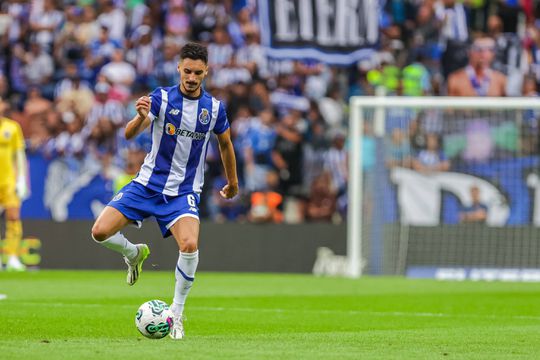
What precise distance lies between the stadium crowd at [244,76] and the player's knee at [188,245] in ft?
37.9

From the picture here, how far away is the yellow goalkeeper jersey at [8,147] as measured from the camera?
62.1ft

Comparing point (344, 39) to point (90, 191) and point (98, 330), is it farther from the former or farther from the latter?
point (98, 330)

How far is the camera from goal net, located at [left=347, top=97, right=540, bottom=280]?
794 inches

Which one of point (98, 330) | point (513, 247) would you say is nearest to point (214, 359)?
point (98, 330)

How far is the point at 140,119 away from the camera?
9062mm

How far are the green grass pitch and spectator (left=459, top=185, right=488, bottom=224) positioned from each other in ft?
5.89

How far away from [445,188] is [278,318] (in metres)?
9.75

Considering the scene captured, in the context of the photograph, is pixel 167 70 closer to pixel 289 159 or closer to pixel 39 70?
pixel 39 70

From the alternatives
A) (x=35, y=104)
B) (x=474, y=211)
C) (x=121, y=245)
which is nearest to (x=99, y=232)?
(x=121, y=245)

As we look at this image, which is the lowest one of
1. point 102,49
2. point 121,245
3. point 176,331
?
point 176,331

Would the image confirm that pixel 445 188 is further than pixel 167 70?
No

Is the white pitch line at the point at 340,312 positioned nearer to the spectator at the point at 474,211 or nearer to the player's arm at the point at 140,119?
the player's arm at the point at 140,119

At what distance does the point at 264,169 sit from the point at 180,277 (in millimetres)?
12224

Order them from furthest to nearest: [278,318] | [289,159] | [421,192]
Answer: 1. [289,159]
2. [421,192]
3. [278,318]
